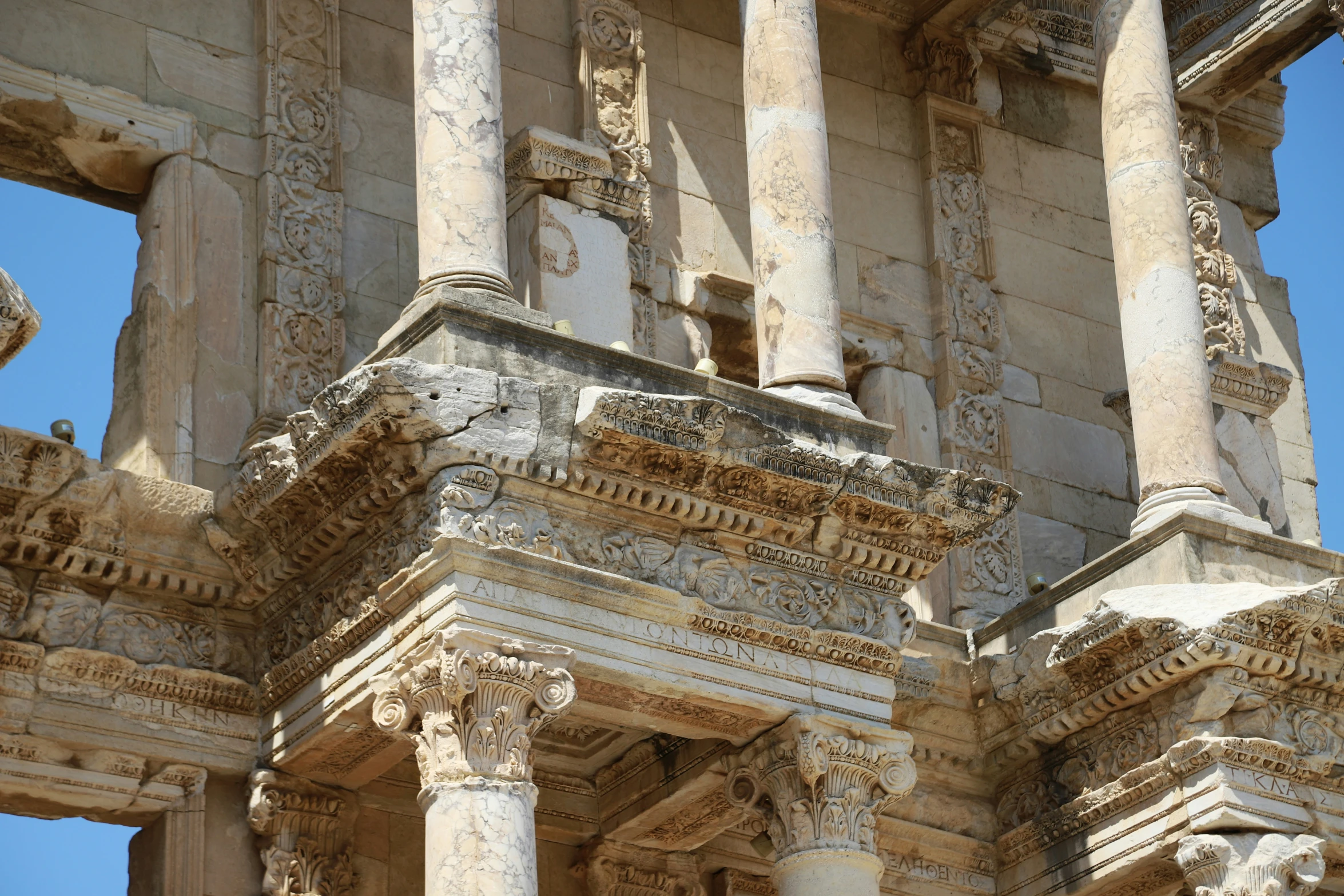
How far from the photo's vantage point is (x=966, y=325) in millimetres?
18031

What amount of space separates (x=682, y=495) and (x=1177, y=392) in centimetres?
389

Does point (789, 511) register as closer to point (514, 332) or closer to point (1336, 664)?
point (514, 332)

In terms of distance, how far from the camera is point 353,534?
522 inches

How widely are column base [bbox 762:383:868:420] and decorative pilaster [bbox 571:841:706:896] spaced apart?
2954 millimetres

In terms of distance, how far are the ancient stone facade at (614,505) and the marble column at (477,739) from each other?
3 cm

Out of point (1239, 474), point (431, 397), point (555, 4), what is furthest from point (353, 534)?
point (1239, 474)

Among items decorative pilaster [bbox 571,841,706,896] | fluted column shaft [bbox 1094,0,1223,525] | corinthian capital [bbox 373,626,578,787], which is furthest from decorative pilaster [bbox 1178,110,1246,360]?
corinthian capital [bbox 373,626,578,787]

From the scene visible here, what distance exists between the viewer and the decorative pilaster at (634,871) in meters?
14.8

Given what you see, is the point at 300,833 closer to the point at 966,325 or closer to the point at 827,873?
the point at 827,873

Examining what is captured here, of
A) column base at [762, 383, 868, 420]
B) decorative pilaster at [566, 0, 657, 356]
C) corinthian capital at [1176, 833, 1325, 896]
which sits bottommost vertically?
corinthian capital at [1176, 833, 1325, 896]

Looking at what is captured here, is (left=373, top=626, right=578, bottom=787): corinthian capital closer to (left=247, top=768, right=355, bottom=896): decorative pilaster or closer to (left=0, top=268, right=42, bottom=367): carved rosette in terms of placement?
(left=247, top=768, right=355, bottom=896): decorative pilaster

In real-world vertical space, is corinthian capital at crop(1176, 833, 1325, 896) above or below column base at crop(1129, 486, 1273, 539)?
below

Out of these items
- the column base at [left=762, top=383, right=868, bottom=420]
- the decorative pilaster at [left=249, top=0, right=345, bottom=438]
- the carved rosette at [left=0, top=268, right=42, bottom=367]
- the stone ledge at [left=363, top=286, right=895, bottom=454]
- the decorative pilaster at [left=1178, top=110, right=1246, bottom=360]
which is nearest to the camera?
the carved rosette at [left=0, top=268, right=42, bottom=367]

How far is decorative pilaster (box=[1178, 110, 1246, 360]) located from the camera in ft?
62.1
